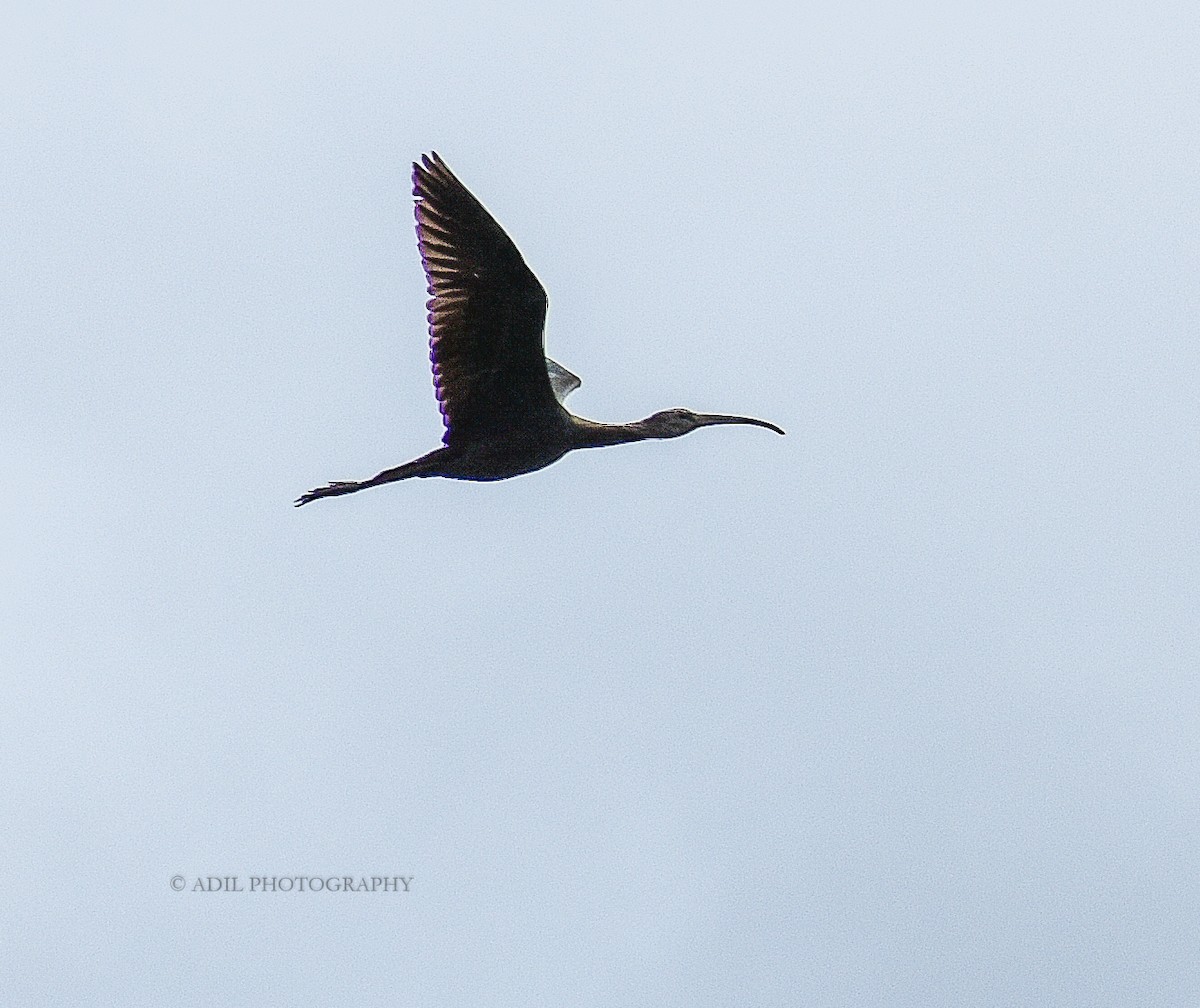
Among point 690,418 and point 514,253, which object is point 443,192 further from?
point 690,418

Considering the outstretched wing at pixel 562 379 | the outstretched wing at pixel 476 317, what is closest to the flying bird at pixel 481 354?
the outstretched wing at pixel 476 317

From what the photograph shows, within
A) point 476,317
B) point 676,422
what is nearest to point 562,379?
point 676,422

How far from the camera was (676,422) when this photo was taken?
960 inches

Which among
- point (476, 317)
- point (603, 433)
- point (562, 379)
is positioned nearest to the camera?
point (476, 317)

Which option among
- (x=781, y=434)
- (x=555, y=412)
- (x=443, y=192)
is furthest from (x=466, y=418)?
(x=781, y=434)

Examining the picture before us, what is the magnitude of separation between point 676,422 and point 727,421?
757mm

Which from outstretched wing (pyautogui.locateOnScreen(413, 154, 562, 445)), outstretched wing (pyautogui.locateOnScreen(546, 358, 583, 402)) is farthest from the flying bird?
outstretched wing (pyautogui.locateOnScreen(546, 358, 583, 402))

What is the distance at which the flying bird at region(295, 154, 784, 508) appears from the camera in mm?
21625

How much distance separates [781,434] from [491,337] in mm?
4309

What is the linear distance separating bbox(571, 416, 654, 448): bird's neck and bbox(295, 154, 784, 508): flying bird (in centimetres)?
2

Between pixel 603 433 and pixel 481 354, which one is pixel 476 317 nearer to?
pixel 481 354

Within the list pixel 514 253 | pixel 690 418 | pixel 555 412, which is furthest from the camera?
pixel 690 418

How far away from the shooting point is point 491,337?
22.2 metres

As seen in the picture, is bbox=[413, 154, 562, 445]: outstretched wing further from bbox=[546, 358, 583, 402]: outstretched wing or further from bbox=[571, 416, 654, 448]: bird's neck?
bbox=[546, 358, 583, 402]: outstretched wing
